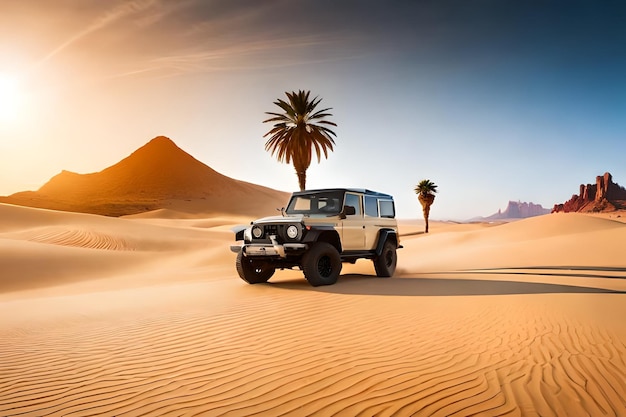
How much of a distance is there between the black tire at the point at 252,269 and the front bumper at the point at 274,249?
61cm

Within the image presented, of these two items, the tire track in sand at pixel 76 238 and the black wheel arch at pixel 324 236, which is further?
the tire track in sand at pixel 76 238

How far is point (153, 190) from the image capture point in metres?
124

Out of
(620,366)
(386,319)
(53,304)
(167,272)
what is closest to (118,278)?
(167,272)

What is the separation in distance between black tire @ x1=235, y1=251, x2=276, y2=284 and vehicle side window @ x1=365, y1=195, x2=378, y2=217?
340cm

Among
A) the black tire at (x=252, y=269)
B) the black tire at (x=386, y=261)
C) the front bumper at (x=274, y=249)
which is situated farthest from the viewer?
the black tire at (x=386, y=261)

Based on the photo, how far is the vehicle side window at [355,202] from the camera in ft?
41.9

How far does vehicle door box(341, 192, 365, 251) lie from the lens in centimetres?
1253

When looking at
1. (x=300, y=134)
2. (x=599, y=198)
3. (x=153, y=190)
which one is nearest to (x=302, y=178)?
(x=300, y=134)

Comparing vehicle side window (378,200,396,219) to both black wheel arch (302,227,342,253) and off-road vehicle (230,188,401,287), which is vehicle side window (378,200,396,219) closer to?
off-road vehicle (230,188,401,287)

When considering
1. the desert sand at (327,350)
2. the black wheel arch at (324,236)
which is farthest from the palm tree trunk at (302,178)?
the black wheel arch at (324,236)

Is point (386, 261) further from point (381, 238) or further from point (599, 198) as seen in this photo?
point (599, 198)

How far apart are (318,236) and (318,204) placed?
1.46m

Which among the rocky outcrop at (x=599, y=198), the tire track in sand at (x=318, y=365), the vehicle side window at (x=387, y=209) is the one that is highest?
the rocky outcrop at (x=599, y=198)

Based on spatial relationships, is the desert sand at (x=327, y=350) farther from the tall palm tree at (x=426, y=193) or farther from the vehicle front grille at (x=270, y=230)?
the tall palm tree at (x=426, y=193)
